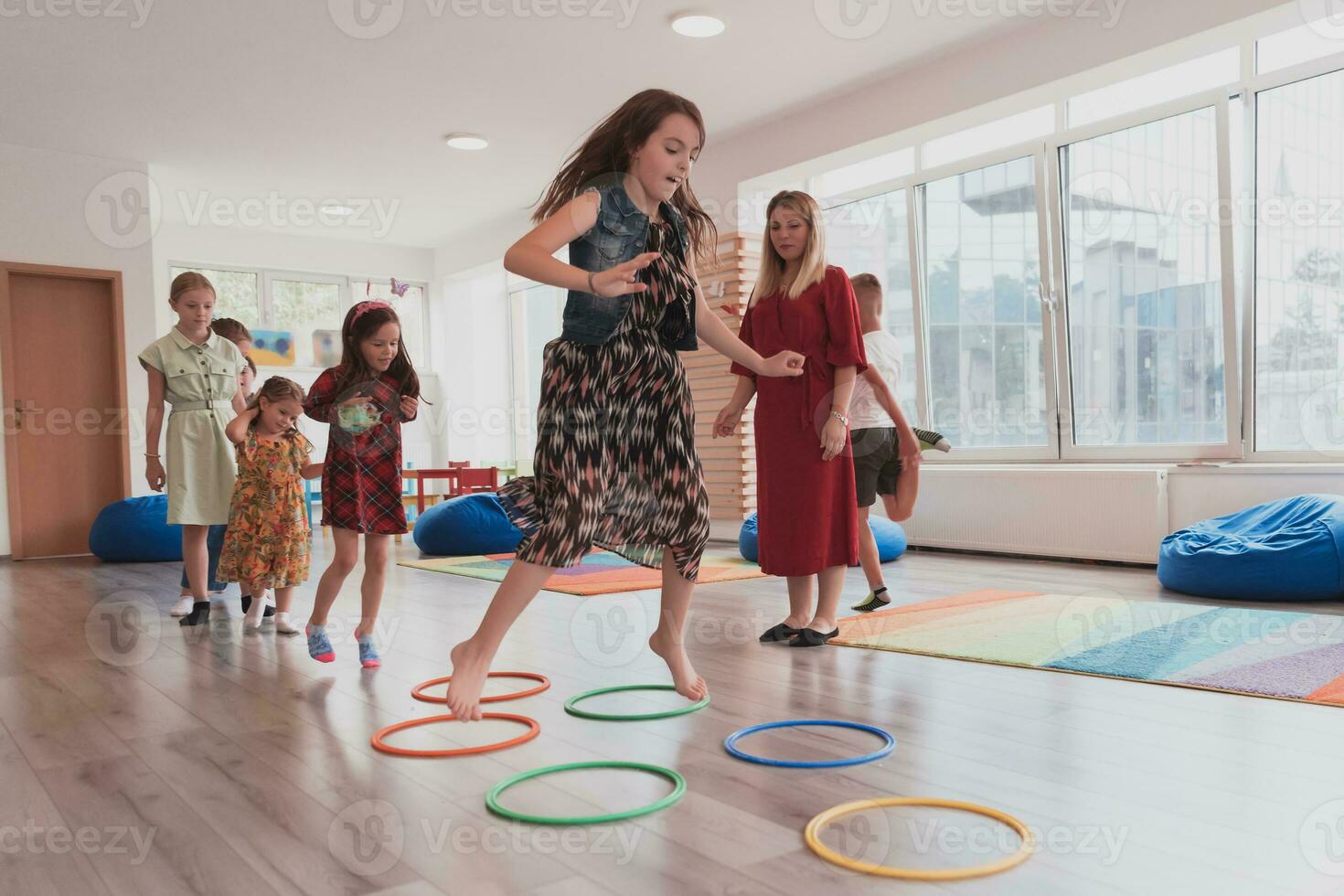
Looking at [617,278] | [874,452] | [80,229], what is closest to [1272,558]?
[874,452]

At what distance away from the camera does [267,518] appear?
12.0 feet

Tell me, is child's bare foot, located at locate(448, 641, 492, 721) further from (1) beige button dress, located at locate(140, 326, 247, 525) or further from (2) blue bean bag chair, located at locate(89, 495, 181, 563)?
(2) blue bean bag chair, located at locate(89, 495, 181, 563)

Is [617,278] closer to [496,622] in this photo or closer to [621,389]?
[621,389]

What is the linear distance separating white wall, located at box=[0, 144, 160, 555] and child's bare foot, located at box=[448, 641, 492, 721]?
21.9 feet

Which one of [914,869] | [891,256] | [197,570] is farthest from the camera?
[891,256]

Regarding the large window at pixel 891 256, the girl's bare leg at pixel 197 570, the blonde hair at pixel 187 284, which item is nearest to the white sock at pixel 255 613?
the girl's bare leg at pixel 197 570

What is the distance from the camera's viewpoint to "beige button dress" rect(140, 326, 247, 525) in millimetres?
3875

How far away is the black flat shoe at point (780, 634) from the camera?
10.3ft

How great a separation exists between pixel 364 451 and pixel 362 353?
0.29 m

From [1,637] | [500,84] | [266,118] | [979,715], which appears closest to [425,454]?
[266,118]

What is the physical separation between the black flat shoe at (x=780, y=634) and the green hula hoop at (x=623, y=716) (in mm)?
758

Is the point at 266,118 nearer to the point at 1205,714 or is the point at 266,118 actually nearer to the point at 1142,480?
the point at 1142,480

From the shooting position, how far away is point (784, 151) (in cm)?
688

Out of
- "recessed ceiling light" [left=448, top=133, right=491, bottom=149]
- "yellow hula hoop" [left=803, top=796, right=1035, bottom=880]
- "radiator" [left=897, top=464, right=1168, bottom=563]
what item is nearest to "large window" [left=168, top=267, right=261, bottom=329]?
"recessed ceiling light" [left=448, top=133, right=491, bottom=149]
